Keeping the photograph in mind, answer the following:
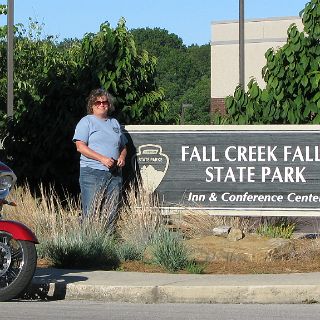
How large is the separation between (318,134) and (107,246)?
340cm

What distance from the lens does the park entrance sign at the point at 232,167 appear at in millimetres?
13633

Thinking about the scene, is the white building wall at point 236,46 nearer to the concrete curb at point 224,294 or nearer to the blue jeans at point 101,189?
the blue jeans at point 101,189

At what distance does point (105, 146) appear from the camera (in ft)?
42.1

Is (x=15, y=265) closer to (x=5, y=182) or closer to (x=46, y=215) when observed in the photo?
(x=5, y=182)

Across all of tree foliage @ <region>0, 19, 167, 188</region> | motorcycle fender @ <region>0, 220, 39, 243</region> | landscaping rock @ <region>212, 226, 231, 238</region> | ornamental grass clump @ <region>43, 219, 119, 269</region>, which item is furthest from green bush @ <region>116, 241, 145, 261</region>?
tree foliage @ <region>0, 19, 167, 188</region>

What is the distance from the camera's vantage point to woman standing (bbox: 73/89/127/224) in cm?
1274

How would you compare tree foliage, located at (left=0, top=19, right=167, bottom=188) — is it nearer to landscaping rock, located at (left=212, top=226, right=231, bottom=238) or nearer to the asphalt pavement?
landscaping rock, located at (left=212, top=226, right=231, bottom=238)

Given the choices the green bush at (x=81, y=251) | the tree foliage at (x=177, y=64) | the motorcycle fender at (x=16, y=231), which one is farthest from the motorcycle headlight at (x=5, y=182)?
the tree foliage at (x=177, y=64)

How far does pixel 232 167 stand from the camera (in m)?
13.8

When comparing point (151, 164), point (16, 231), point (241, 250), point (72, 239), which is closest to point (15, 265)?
point (16, 231)

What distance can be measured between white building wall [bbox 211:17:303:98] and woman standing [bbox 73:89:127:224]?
30352 mm

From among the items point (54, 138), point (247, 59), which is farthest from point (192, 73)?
point (54, 138)

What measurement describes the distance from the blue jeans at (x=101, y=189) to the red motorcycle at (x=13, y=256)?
9.41 feet

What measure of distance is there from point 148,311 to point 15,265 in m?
1.31
